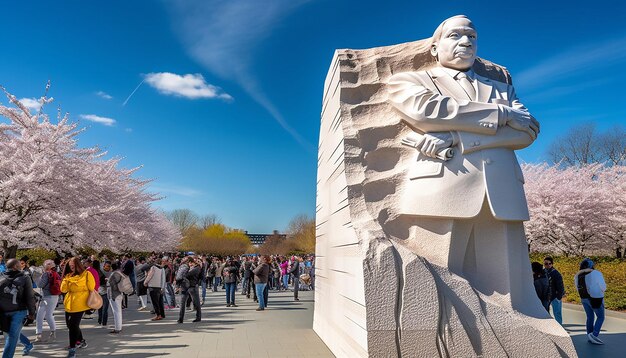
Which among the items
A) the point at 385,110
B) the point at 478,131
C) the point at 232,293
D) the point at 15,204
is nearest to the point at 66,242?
the point at 15,204

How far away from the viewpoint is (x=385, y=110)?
6383 millimetres

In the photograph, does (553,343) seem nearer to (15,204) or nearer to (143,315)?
(143,315)

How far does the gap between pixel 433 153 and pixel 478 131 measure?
67 centimetres

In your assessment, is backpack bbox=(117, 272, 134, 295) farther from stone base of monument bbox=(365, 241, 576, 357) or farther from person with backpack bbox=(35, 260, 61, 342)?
stone base of monument bbox=(365, 241, 576, 357)

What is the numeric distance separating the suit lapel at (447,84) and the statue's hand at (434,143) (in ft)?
2.24

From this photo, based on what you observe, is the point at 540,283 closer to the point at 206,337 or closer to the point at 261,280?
the point at 206,337

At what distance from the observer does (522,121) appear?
5.97m

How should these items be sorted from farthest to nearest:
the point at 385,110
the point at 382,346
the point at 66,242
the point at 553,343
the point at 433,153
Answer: the point at 66,242 < the point at 385,110 < the point at 433,153 < the point at 553,343 < the point at 382,346

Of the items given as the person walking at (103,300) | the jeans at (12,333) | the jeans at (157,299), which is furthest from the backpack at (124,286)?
the jeans at (12,333)

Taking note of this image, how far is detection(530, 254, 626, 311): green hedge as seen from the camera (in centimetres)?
1254

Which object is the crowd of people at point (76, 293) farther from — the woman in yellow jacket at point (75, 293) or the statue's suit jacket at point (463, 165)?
the statue's suit jacket at point (463, 165)

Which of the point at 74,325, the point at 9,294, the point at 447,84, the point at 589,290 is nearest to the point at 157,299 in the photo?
the point at 74,325

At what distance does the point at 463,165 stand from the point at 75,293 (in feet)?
19.9

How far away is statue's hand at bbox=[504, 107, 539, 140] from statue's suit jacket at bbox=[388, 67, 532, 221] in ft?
0.24
